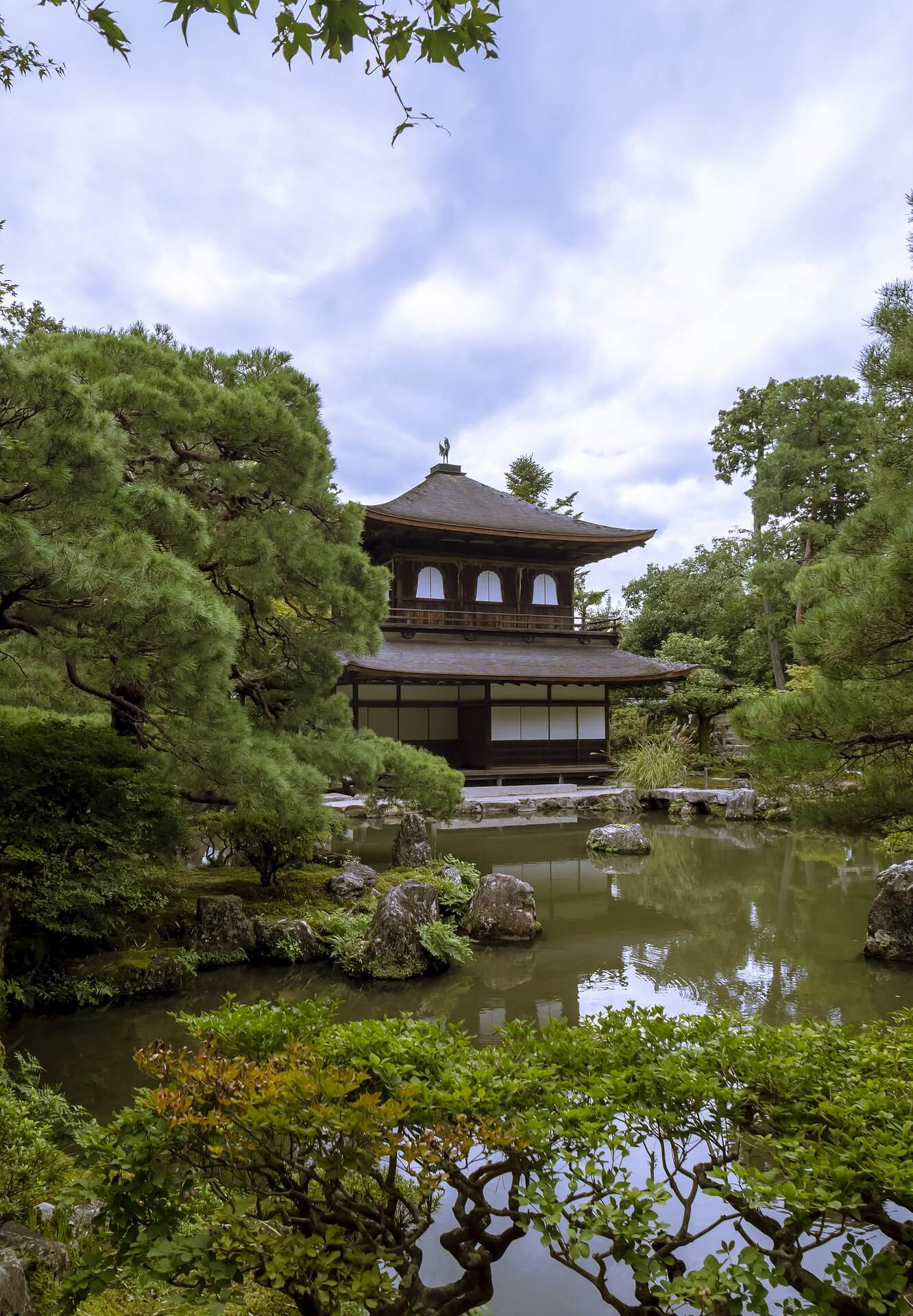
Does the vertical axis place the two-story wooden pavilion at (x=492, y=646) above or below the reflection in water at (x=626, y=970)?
above

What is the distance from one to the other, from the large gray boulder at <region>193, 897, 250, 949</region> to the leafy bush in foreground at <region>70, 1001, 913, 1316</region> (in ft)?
15.4

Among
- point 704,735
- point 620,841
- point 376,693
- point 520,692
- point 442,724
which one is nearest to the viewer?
point 620,841

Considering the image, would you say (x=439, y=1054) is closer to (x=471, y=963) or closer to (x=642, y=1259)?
(x=642, y=1259)

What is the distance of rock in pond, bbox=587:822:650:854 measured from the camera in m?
12.7

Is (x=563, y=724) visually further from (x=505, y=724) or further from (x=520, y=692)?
(x=505, y=724)

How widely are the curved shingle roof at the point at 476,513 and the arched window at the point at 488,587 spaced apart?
1.27m

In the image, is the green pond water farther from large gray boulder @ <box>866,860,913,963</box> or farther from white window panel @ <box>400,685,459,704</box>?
white window panel @ <box>400,685,459,704</box>

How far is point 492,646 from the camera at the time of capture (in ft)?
63.3

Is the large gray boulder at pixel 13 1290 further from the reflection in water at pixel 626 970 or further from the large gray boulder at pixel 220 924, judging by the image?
the large gray boulder at pixel 220 924

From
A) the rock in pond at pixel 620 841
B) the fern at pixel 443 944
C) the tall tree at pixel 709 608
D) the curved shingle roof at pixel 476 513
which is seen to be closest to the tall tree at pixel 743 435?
the tall tree at pixel 709 608

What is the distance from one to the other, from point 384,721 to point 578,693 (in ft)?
15.4

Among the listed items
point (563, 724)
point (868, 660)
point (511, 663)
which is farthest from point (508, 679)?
point (868, 660)

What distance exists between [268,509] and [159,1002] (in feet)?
14.1

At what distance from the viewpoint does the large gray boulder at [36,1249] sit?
2352mm
